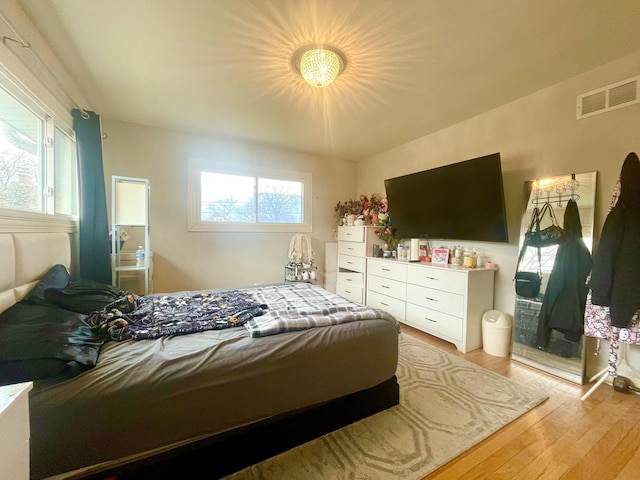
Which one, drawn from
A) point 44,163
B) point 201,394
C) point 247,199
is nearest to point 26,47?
point 44,163

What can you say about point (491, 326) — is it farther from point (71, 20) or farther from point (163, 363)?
point (71, 20)

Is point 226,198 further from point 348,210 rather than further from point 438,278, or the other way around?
point 438,278

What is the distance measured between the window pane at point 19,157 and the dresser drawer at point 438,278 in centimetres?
338

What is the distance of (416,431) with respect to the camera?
154cm

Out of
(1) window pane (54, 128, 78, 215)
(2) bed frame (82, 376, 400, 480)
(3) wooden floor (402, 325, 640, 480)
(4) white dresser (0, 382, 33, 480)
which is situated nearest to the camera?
(4) white dresser (0, 382, 33, 480)

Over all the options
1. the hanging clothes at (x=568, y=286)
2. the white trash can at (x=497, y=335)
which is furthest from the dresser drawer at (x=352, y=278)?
the hanging clothes at (x=568, y=286)

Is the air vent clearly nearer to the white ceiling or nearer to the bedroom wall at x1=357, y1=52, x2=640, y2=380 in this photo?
the bedroom wall at x1=357, y1=52, x2=640, y2=380

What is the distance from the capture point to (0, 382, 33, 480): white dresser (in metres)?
0.61

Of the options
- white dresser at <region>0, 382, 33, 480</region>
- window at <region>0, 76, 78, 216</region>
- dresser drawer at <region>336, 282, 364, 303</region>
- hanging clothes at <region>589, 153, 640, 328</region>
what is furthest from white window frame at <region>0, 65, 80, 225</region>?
hanging clothes at <region>589, 153, 640, 328</region>

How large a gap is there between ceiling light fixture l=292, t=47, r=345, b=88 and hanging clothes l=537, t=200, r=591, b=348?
221cm

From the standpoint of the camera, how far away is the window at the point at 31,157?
1580mm

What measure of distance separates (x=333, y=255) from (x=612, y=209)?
10.6 feet

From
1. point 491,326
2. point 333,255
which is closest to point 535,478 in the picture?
point 491,326

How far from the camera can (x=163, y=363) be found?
46.4 inches
